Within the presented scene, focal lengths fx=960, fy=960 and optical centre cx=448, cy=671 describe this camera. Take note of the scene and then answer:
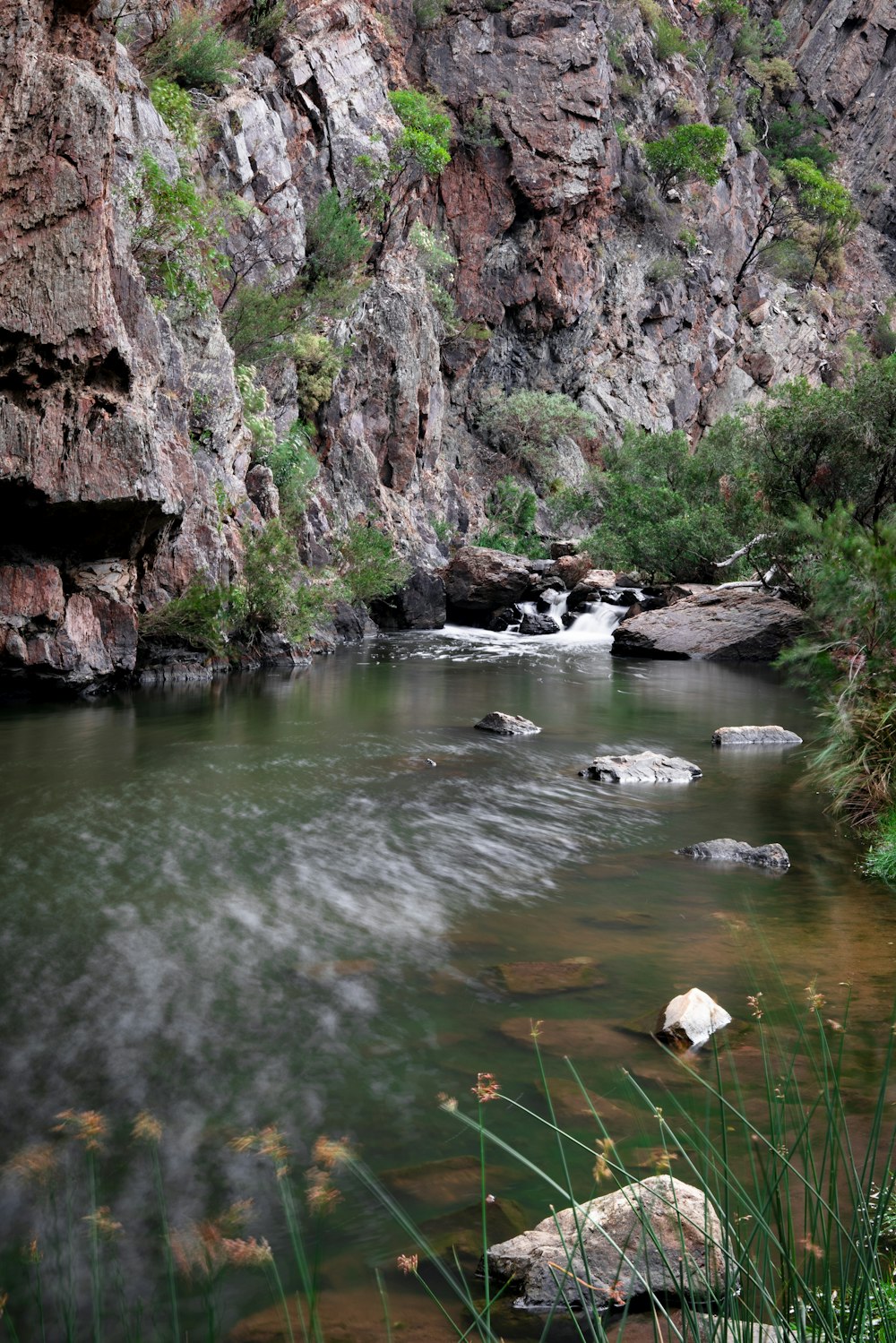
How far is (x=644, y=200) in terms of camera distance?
41.5 m

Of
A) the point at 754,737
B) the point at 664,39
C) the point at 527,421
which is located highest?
the point at 664,39

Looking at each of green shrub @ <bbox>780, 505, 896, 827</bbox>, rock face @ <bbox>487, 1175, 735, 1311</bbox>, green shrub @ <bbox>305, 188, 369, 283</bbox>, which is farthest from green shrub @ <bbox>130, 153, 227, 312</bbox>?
rock face @ <bbox>487, 1175, 735, 1311</bbox>

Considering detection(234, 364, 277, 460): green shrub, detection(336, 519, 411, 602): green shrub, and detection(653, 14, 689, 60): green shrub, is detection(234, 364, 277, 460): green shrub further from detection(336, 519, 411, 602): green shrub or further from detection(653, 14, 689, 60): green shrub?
detection(653, 14, 689, 60): green shrub

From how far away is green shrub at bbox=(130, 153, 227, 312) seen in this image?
1397cm

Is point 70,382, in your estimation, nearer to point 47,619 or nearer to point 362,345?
point 47,619

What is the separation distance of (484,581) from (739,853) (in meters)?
21.7

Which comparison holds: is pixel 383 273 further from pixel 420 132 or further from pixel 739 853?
pixel 739 853

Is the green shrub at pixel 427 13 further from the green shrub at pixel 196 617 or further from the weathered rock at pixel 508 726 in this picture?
the weathered rock at pixel 508 726

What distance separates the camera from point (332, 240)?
81.7ft

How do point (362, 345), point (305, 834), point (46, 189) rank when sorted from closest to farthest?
point (305, 834), point (46, 189), point (362, 345)

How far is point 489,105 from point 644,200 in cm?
944

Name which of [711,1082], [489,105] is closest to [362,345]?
[489,105]

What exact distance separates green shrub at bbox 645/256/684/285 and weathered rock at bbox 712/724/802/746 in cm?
3642

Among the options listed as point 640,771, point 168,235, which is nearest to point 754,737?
point 640,771
